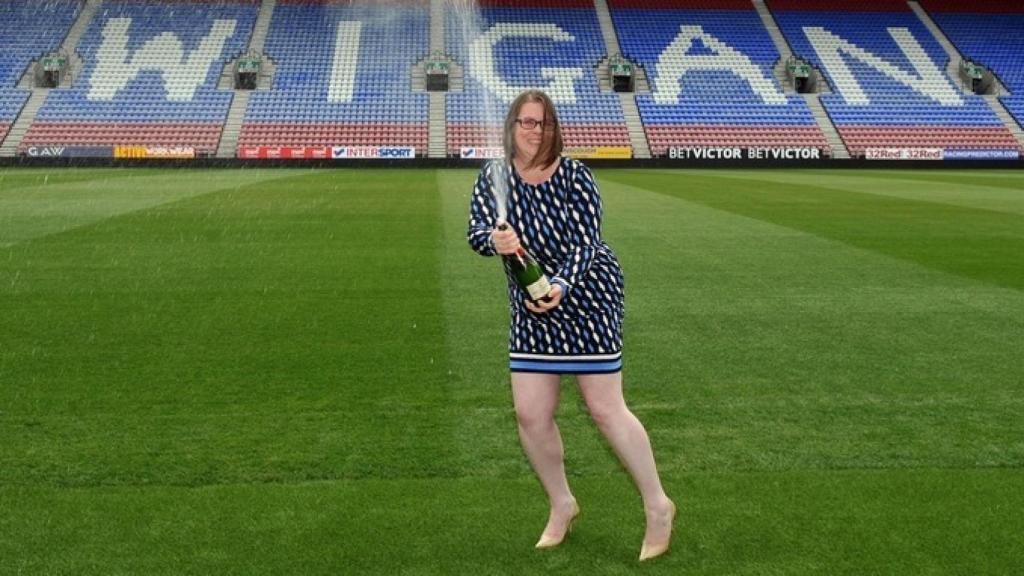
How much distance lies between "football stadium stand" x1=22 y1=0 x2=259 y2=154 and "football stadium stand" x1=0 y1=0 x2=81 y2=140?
3.69ft

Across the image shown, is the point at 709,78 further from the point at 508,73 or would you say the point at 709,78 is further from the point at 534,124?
the point at 534,124

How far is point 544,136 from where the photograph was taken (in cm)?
351

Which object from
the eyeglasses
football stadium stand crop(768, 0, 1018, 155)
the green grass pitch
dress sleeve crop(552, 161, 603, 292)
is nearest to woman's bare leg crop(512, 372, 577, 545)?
the green grass pitch

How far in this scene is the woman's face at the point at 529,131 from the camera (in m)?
3.52

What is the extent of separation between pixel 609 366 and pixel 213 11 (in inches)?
1767

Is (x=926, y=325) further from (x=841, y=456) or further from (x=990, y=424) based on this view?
(x=841, y=456)

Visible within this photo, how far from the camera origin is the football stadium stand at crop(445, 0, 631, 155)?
3959 cm

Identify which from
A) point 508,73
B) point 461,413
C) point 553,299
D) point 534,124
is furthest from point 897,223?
point 508,73

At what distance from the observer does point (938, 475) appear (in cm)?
465

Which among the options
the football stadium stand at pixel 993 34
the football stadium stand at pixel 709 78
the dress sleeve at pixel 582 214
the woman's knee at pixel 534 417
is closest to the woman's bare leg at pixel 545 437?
the woman's knee at pixel 534 417

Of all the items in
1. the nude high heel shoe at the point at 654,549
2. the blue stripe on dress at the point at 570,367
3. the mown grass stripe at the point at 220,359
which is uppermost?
the blue stripe on dress at the point at 570,367

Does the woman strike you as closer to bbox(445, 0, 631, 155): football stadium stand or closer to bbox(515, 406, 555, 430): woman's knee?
bbox(515, 406, 555, 430): woman's knee

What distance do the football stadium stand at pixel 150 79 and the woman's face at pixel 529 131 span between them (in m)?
35.7

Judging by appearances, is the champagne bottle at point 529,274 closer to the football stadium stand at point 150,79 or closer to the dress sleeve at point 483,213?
the dress sleeve at point 483,213
